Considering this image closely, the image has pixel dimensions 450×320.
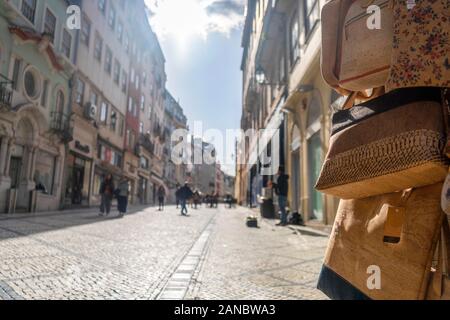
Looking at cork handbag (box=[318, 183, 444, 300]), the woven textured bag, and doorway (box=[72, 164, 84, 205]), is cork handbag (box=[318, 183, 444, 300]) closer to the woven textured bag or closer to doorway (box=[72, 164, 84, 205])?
the woven textured bag

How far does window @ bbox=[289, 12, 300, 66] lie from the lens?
13.3 meters

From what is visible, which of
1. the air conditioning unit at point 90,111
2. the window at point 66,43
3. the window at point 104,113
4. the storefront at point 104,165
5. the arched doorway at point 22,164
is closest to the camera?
the arched doorway at point 22,164

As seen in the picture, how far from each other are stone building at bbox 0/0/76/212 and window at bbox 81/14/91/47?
138cm

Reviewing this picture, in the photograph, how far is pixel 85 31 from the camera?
816 inches

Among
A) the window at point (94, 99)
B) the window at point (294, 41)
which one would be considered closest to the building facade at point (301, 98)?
the window at point (294, 41)

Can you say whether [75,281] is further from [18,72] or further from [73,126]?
[73,126]

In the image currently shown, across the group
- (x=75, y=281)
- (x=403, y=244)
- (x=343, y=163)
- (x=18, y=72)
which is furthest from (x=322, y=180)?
(x=18, y=72)

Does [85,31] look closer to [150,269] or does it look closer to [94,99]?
[94,99]

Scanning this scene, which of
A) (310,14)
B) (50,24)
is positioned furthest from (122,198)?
(310,14)

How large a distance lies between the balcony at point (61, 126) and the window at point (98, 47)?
21.7 ft

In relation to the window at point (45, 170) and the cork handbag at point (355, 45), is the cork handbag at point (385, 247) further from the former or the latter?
the window at point (45, 170)

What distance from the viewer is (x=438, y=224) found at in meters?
0.93

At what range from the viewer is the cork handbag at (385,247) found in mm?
945

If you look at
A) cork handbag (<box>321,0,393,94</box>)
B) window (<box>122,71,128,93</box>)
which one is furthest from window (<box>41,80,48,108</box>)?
cork handbag (<box>321,0,393,94</box>)
